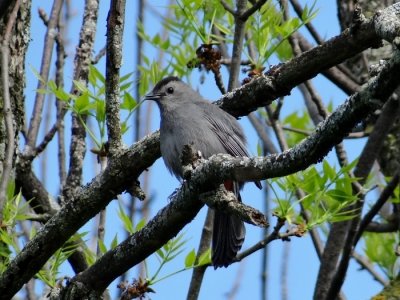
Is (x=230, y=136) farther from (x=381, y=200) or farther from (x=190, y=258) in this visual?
(x=190, y=258)

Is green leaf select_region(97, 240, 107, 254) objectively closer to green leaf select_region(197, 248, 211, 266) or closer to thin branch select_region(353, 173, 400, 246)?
green leaf select_region(197, 248, 211, 266)

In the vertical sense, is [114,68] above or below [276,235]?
above

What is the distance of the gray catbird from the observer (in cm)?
A: 475

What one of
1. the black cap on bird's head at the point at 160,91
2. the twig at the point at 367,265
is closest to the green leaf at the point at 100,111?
the black cap on bird's head at the point at 160,91

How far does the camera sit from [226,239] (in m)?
4.75

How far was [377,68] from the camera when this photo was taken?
3.22 meters

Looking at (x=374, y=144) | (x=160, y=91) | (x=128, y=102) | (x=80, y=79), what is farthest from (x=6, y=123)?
(x=374, y=144)

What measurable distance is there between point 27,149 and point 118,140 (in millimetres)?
1250

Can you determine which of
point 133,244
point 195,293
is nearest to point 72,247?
point 195,293

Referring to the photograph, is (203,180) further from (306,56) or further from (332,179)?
(332,179)

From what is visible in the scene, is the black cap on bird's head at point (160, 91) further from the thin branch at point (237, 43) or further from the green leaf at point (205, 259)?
the green leaf at point (205, 259)

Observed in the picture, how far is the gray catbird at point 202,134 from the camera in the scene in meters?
4.75

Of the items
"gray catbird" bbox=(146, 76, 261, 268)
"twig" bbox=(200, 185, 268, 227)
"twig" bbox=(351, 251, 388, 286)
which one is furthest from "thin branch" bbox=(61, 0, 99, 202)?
"twig" bbox=(351, 251, 388, 286)

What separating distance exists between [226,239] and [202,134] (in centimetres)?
108
